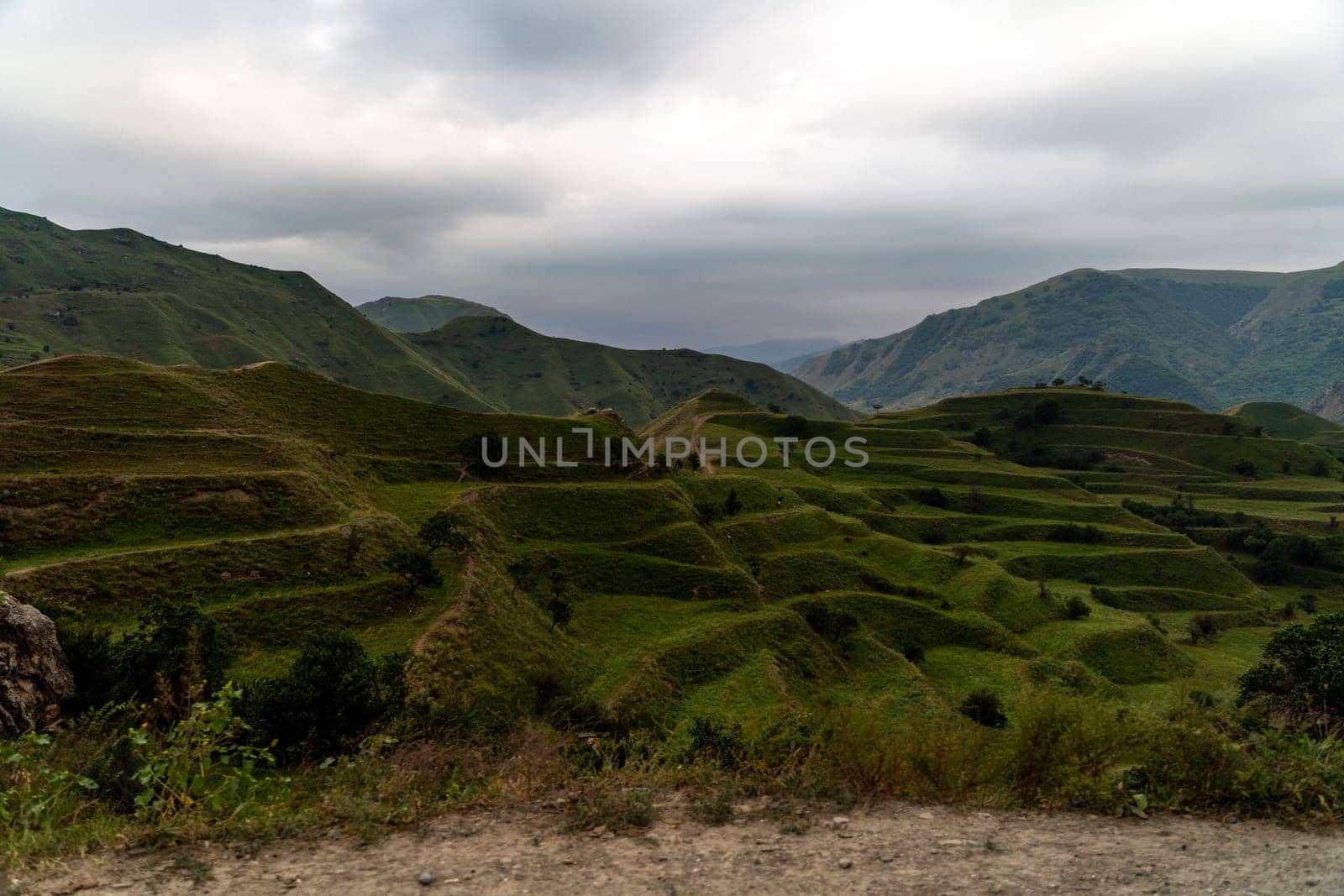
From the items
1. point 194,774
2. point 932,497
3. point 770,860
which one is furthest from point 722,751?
point 932,497

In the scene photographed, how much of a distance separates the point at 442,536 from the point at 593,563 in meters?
13.4

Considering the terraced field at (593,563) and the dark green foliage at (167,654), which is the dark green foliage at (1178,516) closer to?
the terraced field at (593,563)

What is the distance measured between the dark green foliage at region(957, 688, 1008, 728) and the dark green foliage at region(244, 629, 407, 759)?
35.3 meters

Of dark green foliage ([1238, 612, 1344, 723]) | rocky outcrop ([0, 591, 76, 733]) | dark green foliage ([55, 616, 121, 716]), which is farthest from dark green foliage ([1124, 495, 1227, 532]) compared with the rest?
rocky outcrop ([0, 591, 76, 733])

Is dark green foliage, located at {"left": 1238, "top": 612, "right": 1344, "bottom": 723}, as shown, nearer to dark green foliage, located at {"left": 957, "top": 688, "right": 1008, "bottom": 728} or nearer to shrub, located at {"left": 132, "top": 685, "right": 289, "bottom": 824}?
dark green foliage, located at {"left": 957, "top": 688, "right": 1008, "bottom": 728}

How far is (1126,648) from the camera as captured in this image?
56000 millimetres

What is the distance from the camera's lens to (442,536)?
39.5 meters

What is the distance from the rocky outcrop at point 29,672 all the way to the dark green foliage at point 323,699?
6826 mm

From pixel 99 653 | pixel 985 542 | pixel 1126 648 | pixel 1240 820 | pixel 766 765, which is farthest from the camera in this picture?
pixel 985 542

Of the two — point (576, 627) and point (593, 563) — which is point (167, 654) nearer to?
point (576, 627)

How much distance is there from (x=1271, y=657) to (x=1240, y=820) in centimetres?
4540

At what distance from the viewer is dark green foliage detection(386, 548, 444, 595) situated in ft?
114

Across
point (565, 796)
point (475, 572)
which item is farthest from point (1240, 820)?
point (475, 572)

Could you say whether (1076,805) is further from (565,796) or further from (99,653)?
(99,653)
